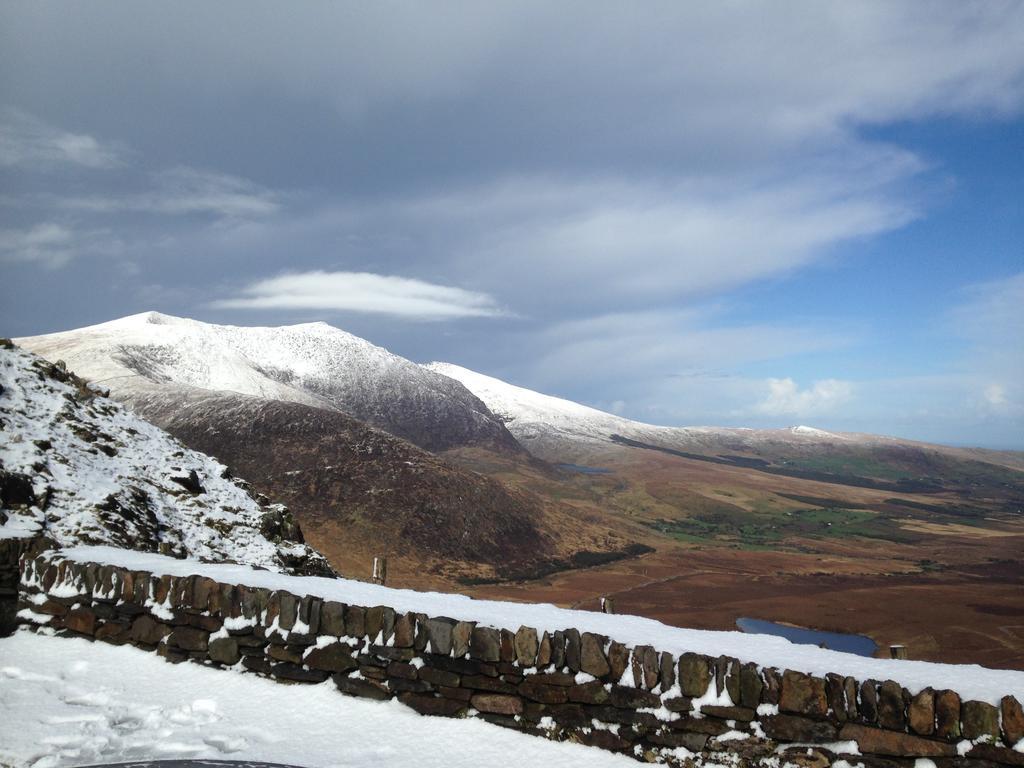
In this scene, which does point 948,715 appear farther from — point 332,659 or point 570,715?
point 332,659

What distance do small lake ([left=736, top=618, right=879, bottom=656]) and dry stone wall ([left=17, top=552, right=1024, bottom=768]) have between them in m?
26.3

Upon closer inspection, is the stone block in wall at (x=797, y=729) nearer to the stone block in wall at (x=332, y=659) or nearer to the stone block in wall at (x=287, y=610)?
the stone block in wall at (x=332, y=659)

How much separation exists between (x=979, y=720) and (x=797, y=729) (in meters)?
1.49

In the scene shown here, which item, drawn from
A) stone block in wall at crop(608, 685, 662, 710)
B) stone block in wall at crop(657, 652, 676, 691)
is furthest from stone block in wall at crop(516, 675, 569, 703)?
stone block in wall at crop(657, 652, 676, 691)

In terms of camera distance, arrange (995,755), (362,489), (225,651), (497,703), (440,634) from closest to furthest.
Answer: (995,755), (497,703), (440,634), (225,651), (362,489)

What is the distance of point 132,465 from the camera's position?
1795 centimetres

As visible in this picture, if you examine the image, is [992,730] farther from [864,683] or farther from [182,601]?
[182,601]

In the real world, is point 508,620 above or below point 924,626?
above

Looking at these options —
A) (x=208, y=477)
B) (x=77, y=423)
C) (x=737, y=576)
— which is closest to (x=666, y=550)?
(x=737, y=576)

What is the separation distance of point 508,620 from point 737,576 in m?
54.3

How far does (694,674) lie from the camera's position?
250 inches

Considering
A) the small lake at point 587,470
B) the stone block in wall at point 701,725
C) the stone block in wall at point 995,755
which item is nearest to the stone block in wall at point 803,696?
the stone block in wall at point 701,725

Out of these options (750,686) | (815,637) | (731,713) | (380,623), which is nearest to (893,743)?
(750,686)

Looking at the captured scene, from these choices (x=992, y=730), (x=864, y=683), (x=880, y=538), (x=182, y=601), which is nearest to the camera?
(x=992, y=730)
